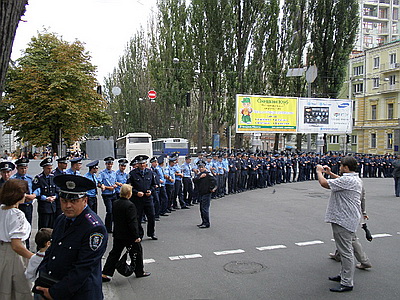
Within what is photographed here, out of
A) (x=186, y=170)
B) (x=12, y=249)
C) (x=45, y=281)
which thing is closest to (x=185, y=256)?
(x=12, y=249)

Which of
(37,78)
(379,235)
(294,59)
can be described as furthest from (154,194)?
(294,59)

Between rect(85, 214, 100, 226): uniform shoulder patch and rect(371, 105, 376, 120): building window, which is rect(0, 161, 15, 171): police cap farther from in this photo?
rect(371, 105, 376, 120): building window

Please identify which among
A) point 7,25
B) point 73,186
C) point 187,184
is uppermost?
point 7,25

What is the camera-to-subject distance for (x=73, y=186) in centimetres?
337

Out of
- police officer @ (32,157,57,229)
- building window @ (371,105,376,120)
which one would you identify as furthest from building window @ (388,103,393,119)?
police officer @ (32,157,57,229)

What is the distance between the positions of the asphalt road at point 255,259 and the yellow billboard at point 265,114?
13516mm

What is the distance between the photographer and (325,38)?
34344mm

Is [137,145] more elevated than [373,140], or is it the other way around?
[373,140]

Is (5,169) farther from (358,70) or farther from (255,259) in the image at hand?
(358,70)

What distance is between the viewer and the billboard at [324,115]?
26938mm

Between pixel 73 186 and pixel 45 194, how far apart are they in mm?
4877

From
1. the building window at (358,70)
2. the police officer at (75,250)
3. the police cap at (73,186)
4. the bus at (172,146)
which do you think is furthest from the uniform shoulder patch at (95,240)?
the building window at (358,70)

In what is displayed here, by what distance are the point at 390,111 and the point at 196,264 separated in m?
51.8

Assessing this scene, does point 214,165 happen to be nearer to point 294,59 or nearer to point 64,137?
point 64,137
